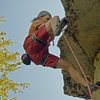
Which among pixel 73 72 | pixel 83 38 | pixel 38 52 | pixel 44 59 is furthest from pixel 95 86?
pixel 38 52

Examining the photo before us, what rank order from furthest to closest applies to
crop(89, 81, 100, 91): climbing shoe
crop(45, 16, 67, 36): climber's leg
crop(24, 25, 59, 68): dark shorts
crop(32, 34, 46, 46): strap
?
1. crop(24, 25, 59, 68): dark shorts
2. crop(32, 34, 46, 46): strap
3. crop(89, 81, 100, 91): climbing shoe
4. crop(45, 16, 67, 36): climber's leg

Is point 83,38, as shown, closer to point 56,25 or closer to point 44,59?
point 56,25

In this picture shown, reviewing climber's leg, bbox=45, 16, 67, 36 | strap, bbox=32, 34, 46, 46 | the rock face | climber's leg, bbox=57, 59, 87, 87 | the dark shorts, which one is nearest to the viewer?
climber's leg, bbox=45, 16, 67, 36

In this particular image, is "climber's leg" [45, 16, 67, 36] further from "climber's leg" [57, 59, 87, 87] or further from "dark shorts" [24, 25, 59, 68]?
"climber's leg" [57, 59, 87, 87]

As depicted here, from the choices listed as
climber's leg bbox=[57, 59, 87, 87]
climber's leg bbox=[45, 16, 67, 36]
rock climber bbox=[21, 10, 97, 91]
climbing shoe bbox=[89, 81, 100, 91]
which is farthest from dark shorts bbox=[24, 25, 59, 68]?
climbing shoe bbox=[89, 81, 100, 91]

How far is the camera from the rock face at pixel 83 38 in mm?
5848

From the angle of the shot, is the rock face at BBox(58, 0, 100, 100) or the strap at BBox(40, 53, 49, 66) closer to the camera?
the rock face at BBox(58, 0, 100, 100)

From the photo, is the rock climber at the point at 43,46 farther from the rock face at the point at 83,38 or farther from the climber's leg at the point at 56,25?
the rock face at the point at 83,38

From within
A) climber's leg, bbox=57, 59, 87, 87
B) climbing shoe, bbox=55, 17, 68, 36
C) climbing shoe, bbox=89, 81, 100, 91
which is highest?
climbing shoe, bbox=55, 17, 68, 36

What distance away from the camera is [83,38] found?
20.6ft

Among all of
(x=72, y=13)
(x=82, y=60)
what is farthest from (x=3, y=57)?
(x=72, y=13)

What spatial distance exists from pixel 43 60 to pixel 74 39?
891 millimetres

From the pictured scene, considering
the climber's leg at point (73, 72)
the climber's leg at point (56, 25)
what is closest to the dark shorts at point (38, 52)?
the climber's leg at point (73, 72)

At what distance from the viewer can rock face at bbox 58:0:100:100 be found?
5.85 metres
